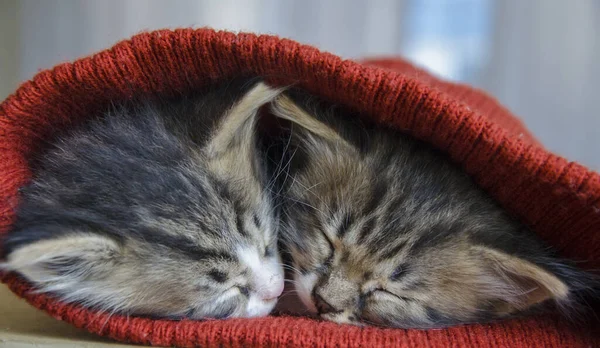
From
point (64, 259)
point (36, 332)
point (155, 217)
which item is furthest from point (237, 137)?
point (36, 332)

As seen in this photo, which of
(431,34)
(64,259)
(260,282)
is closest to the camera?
(64,259)

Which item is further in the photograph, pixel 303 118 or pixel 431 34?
pixel 431 34

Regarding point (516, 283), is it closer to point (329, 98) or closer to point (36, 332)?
point (329, 98)

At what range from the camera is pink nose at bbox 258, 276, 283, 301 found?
3.60 ft

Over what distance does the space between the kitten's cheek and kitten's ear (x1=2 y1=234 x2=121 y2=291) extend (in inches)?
13.5

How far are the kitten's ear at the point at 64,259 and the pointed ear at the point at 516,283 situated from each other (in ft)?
2.16

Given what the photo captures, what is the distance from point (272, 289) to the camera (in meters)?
1.10

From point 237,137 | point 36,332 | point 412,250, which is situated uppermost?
point 237,137

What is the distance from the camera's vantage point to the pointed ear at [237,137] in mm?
1084

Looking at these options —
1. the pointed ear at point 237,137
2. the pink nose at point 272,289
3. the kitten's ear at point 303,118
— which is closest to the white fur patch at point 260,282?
the pink nose at point 272,289

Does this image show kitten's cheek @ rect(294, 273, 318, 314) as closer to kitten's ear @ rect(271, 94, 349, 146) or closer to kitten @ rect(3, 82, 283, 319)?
kitten @ rect(3, 82, 283, 319)

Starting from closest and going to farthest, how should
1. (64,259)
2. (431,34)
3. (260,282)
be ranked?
(64,259), (260,282), (431,34)

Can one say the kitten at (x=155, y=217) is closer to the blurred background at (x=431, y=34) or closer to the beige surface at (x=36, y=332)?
the beige surface at (x=36, y=332)

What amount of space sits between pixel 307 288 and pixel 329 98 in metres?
0.37
